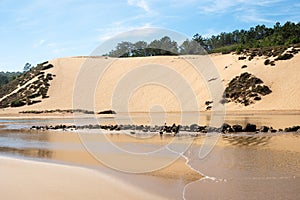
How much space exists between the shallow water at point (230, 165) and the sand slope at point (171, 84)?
23571mm

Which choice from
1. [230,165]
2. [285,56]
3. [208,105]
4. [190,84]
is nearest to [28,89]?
[190,84]

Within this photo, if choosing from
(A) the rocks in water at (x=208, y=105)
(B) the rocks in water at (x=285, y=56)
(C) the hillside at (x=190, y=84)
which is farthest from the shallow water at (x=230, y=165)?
(B) the rocks in water at (x=285, y=56)

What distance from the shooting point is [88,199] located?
788 centimetres

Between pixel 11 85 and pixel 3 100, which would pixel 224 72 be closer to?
pixel 3 100

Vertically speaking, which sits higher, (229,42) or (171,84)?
(229,42)

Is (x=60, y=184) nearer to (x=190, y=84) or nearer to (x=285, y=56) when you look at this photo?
(x=285, y=56)

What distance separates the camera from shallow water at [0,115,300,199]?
8.40 meters

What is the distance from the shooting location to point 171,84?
5769 centimetres

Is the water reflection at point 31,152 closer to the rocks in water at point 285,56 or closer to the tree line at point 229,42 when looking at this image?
the rocks in water at point 285,56

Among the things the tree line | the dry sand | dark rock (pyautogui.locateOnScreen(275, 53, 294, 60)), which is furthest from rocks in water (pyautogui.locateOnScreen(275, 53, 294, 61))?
the dry sand

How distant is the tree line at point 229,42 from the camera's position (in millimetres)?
72219

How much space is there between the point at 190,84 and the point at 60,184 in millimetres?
48809

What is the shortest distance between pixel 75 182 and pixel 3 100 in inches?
2579

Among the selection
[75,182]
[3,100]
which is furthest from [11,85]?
[75,182]
